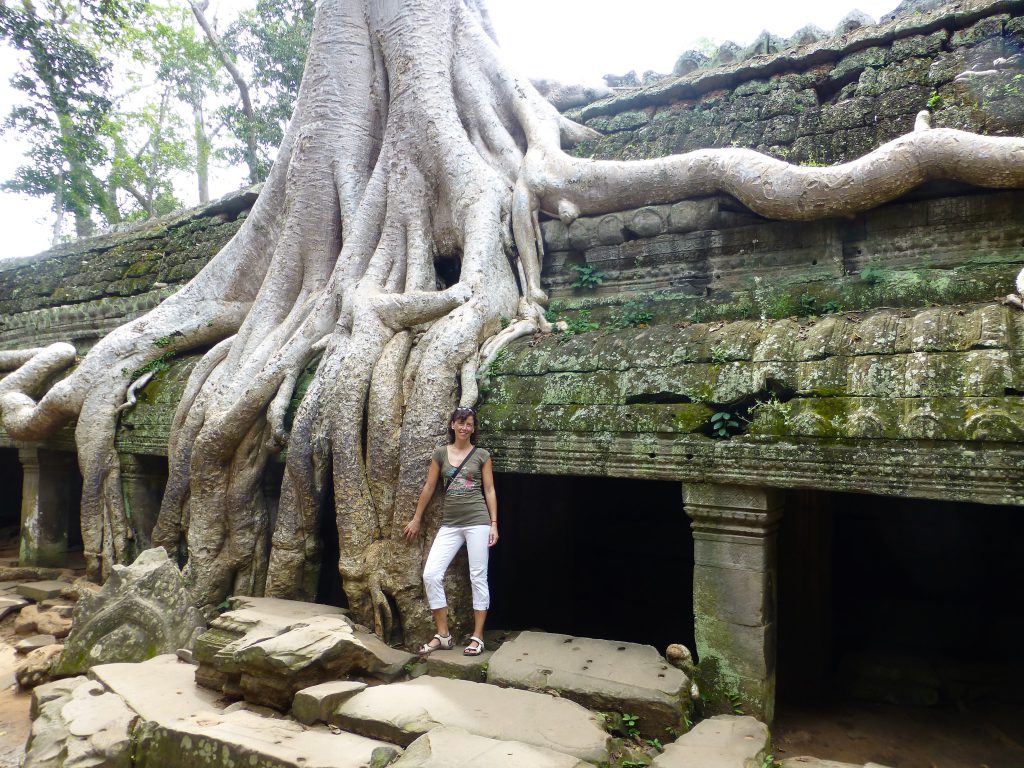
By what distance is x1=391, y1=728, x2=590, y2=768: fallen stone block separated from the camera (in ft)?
7.97

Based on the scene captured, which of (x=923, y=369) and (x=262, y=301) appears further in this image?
(x=262, y=301)

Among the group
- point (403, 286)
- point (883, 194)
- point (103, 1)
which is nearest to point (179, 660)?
point (403, 286)

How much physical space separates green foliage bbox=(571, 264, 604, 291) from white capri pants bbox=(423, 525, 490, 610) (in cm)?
203

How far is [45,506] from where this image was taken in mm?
6691

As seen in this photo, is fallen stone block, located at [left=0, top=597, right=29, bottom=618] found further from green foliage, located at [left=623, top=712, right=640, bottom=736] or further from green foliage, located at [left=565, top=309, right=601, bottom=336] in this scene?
green foliage, located at [left=623, top=712, right=640, bottom=736]

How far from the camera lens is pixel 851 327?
3.19 m

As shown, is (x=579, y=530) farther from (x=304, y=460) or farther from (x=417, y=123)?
(x=417, y=123)

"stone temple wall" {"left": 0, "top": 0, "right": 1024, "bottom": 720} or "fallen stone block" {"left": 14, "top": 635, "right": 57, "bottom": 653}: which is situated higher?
"stone temple wall" {"left": 0, "top": 0, "right": 1024, "bottom": 720}

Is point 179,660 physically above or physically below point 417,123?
below

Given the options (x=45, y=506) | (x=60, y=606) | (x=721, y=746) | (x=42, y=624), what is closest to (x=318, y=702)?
(x=721, y=746)

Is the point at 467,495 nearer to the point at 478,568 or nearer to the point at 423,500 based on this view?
the point at 423,500

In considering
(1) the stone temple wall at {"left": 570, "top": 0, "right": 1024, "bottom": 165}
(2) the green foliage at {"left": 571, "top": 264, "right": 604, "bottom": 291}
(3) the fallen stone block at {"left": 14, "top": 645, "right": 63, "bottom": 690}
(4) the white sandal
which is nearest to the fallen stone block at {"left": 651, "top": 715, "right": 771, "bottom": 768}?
(4) the white sandal

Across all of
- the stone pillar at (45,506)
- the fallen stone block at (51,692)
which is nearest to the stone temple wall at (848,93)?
the fallen stone block at (51,692)

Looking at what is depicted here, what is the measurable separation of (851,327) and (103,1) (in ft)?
32.9
